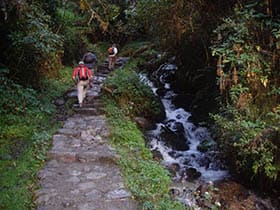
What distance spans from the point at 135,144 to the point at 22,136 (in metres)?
2.66

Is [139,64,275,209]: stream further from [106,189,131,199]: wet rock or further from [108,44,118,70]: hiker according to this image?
[108,44,118,70]: hiker

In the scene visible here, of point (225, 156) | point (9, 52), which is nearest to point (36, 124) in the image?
point (9, 52)

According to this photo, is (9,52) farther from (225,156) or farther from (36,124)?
(225,156)

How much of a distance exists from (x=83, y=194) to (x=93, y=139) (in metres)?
2.61

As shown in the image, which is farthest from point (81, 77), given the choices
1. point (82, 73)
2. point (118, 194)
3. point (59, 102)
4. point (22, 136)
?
point (118, 194)

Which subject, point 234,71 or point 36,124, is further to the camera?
point 36,124

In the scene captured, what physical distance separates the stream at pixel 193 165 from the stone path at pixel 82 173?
58.2 inches

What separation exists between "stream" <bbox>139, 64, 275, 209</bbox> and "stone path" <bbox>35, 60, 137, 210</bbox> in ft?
4.85

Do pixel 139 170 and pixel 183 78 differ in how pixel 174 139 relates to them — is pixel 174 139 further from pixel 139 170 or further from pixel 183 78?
pixel 183 78

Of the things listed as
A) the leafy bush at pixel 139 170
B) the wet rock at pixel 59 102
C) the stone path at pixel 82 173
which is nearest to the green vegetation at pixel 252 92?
the leafy bush at pixel 139 170

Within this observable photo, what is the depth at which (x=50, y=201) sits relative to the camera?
5984 mm

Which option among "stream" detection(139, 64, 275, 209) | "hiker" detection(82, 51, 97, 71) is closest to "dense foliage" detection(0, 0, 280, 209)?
"stream" detection(139, 64, 275, 209)

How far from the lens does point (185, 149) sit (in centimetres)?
1061

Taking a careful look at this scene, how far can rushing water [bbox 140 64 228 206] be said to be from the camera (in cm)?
902
